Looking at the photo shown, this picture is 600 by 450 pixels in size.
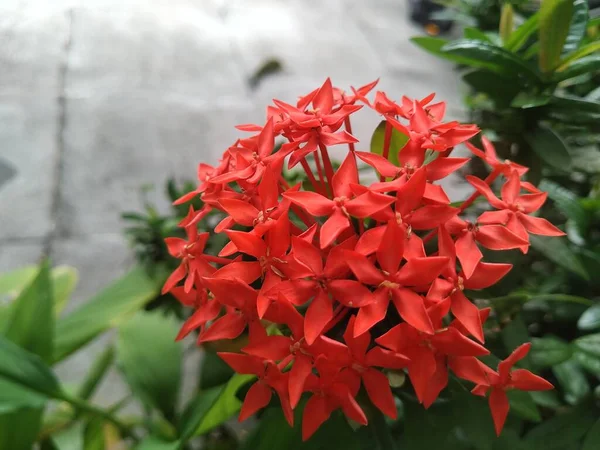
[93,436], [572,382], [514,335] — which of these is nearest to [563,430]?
[572,382]

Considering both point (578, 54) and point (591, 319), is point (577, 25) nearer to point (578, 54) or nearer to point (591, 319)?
point (578, 54)

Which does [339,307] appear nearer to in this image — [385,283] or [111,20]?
[385,283]

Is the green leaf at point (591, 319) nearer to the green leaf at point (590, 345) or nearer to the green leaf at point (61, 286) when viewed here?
the green leaf at point (590, 345)

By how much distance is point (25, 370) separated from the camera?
66 cm

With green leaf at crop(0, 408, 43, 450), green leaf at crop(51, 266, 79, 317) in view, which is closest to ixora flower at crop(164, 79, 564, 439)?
green leaf at crop(0, 408, 43, 450)

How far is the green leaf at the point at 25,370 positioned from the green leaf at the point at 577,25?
0.77 metres

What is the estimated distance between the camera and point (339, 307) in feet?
1.28

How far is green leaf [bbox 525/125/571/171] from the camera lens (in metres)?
0.51

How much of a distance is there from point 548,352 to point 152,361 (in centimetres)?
58

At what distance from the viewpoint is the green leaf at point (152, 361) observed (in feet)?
2.51

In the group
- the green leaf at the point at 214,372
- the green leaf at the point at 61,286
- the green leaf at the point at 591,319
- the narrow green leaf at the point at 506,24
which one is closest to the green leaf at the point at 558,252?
the green leaf at the point at 591,319

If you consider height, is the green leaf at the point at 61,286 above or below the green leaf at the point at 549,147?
below

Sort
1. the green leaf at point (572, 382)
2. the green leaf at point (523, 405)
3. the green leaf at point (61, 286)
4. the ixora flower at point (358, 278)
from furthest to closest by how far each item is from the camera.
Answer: the green leaf at point (61, 286), the green leaf at point (572, 382), the green leaf at point (523, 405), the ixora flower at point (358, 278)

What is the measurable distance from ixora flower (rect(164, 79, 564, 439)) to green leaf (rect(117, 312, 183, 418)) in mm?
418
